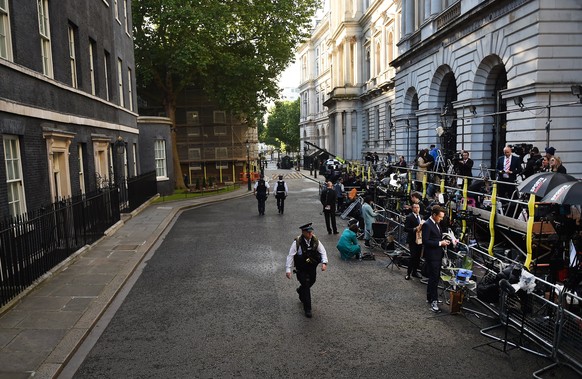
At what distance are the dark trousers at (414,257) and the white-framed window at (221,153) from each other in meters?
33.3

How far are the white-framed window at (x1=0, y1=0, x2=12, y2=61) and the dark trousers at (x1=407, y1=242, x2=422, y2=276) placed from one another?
10167 mm

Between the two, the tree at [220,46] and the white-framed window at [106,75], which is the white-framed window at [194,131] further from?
the white-framed window at [106,75]

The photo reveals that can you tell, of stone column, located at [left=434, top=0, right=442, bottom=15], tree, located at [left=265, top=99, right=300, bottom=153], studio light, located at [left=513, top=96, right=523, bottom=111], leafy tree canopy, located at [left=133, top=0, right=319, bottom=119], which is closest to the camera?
studio light, located at [left=513, top=96, right=523, bottom=111]

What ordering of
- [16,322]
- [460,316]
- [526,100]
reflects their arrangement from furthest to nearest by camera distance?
[526,100]
[460,316]
[16,322]

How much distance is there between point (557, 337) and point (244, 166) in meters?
39.2

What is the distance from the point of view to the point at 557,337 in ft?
20.7

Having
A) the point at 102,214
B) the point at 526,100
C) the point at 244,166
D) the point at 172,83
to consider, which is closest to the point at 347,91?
the point at 244,166

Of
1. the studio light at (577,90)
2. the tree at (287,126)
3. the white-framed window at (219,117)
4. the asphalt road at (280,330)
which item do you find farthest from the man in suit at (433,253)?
the tree at (287,126)

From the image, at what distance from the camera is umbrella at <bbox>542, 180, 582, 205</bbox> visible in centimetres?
708

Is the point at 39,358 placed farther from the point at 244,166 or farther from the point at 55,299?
the point at 244,166

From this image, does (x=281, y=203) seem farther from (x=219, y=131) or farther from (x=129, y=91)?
(x=219, y=131)

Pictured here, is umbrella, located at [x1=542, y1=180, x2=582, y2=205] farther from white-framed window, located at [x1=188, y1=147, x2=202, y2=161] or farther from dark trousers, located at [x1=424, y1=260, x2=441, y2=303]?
white-framed window, located at [x1=188, y1=147, x2=202, y2=161]

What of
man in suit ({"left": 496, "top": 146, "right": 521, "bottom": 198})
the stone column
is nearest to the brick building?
man in suit ({"left": 496, "top": 146, "right": 521, "bottom": 198})

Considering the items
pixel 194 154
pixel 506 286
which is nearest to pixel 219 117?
pixel 194 154
